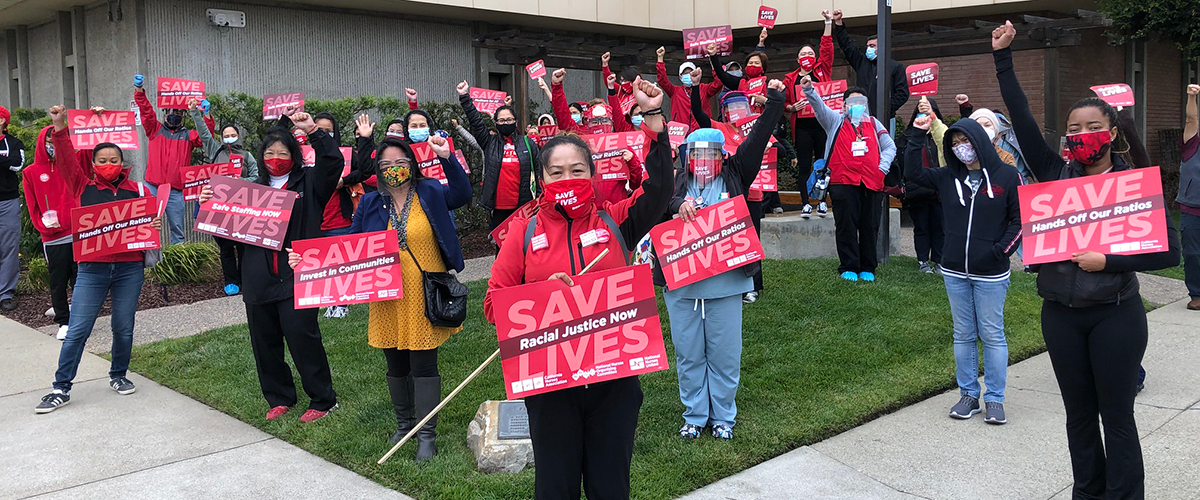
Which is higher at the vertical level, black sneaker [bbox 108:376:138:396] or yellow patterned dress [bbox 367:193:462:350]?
yellow patterned dress [bbox 367:193:462:350]

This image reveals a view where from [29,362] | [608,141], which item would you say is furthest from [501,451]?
[29,362]

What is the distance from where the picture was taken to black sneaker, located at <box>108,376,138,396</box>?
7375 millimetres

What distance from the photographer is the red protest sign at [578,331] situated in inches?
147

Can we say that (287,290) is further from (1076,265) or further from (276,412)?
(1076,265)

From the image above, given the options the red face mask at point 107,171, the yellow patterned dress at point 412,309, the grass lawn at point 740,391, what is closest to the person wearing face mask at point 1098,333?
the grass lawn at point 740,391

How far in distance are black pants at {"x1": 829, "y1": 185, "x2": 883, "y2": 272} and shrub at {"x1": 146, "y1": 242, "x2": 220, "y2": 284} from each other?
7.82m

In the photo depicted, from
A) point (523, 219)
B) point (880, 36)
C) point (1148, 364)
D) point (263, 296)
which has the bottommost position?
point (1148, 364)

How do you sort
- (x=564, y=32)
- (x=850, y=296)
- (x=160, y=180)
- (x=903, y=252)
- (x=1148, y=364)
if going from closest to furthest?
(x=1148, y=364), (x=850, y=296), (x=160, y=180), (x=903, y=252), (x=564, y=32)

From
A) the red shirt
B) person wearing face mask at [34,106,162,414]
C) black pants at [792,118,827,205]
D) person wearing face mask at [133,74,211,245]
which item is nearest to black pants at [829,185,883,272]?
black pants at [792,118,827,205]

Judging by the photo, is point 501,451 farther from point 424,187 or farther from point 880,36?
point 880,36

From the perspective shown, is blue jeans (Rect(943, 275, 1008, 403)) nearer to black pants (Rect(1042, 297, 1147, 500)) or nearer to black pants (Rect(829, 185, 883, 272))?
black pants (Rect(1042, 297, 1147, 500))

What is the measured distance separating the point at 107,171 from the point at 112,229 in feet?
1.66

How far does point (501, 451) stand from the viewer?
5.34 m

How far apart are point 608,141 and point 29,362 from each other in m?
5.65
